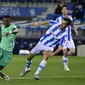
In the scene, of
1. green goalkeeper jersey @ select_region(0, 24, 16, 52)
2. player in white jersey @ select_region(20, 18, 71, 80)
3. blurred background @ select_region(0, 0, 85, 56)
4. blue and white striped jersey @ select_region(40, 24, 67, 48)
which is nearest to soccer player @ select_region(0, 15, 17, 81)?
green goalkeeper jersey @ select_region(0, 24, 16, 52)

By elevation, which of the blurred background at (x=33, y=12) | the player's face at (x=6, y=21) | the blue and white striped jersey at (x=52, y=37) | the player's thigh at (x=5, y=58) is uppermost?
the player's face at (x=6, y=21)

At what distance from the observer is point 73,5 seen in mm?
36844

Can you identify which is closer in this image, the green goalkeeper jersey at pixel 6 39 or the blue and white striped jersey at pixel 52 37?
the green goalkeeper jersey at pixel 6 39

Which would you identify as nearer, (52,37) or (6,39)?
(6,39)

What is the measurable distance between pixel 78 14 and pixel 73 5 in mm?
2414

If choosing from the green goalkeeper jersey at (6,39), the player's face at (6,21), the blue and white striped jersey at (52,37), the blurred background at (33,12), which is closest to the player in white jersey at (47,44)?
the blue and white striped jersey at (52,37)

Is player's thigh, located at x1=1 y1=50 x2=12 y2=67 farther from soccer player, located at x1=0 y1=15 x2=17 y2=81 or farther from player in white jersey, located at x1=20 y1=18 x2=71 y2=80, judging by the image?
player in white jersey, located at x1=20 y1=18 x2=71 y2=80

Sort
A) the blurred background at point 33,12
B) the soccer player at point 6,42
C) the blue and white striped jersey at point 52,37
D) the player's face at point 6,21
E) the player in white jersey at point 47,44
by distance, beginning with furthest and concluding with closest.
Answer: the blurred background at point 33,12, the blue and white striped jersey at point 52,37, the player in white jersey at point 47,44, the soccer player at point 6,42, the player's face at point 6,21

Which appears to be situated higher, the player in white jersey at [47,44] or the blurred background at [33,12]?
the player in white jersey at [47,44]

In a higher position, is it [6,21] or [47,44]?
[6,21]

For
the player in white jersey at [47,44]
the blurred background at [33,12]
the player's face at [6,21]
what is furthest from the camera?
the blurred background at [33,12]

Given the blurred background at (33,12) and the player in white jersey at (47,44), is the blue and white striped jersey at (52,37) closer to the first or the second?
the player in white jersey at (47,44)

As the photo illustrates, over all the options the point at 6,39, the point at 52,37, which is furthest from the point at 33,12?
the point at 6,39

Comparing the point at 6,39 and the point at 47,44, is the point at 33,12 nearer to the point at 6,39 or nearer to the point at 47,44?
the point at 47,44
